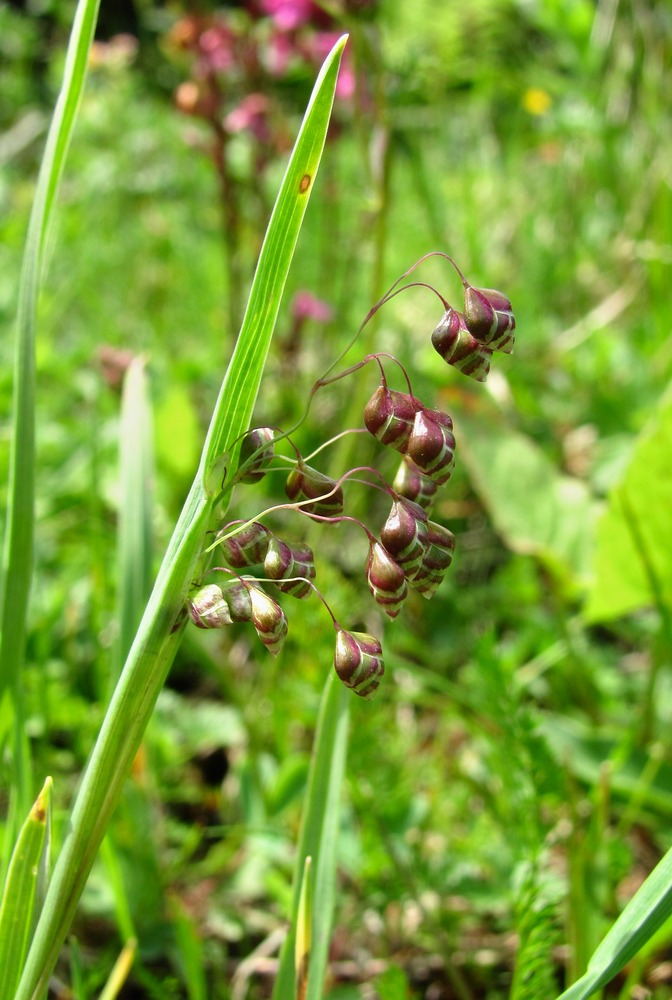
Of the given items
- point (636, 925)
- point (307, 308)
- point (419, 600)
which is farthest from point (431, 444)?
point (307, 308)

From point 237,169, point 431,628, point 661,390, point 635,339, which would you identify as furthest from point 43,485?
point 237,169

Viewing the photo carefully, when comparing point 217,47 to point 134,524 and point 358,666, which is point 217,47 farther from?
point 358,666

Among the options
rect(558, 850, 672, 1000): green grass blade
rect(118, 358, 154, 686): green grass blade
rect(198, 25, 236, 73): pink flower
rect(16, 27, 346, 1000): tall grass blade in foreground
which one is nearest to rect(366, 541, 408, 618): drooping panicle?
rect(16, 27, 346, 1000): tall grass blade in foreground

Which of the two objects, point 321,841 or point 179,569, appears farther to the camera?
point 321,841

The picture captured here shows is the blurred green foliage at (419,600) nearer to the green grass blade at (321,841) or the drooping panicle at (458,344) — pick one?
the green grass blade at (321,841)

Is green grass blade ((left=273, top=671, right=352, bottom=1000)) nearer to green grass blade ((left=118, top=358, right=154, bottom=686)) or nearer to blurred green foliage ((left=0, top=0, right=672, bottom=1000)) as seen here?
blurred green foliage ((left=0, top=0, right=672, bottom=1000))

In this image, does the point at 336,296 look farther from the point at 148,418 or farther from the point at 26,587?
the point at 26,587
